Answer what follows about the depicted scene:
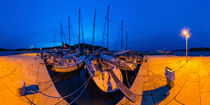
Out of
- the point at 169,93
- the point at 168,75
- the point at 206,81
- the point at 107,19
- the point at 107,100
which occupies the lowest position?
the point at 107,100

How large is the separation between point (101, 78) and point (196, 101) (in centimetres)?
509

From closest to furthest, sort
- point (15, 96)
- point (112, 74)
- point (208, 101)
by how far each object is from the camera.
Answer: point (208, 101)
point (15, 96)
point (112, 74)

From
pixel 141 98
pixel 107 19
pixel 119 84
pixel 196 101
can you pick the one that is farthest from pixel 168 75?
pixel 107 19

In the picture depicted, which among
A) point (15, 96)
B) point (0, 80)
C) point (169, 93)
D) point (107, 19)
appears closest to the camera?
point (169, 93)

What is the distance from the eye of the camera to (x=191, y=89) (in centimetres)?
400

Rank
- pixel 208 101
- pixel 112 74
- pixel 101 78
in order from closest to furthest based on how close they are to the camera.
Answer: pixel 208 101, pixel 101 78, pixel 112 74

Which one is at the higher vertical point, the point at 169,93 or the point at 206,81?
the point at 206,81

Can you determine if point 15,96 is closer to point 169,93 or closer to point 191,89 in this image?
point 169,93

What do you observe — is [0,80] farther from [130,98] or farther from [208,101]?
[208,101]

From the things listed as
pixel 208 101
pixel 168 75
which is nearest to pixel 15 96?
pixel 168 75

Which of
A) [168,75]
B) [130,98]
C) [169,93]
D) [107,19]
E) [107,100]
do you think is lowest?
[107,100]

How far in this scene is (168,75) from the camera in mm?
4406

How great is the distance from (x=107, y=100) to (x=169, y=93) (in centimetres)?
364

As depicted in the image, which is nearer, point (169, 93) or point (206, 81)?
point (169, 93)
